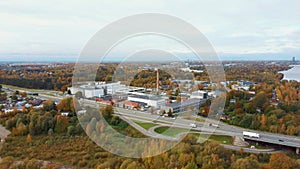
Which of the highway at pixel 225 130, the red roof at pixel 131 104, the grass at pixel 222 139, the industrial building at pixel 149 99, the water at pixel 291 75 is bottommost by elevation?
the grass at pixel 222 139

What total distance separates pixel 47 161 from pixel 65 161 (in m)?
0.23

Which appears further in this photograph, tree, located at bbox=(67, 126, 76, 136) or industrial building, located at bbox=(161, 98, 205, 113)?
industrial building, located at bbox=(161, 98, 205, 113)

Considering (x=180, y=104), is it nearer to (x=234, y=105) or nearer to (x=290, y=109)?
(x=234, y=105)

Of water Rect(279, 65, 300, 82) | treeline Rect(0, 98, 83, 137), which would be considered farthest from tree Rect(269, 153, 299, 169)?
water Rect(279, 65, 300, 82)

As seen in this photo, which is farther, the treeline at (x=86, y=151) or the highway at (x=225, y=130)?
the highway at (x=225, y=130)

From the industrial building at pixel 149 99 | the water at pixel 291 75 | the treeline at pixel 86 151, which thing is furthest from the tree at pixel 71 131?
the water at pixel 291 75

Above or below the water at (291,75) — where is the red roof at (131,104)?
below

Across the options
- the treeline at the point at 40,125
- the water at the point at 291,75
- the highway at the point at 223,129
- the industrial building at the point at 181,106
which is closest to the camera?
the highway at the point at 223,129

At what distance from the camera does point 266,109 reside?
5.30 metres

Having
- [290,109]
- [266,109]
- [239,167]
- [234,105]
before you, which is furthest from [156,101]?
[239,167]

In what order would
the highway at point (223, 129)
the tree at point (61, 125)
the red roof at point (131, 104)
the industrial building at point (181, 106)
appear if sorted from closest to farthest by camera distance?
the highway at point (223, 129), the tree at point (61, 125), the industrial building at point (181, 106), the red roof at point (131, 104)

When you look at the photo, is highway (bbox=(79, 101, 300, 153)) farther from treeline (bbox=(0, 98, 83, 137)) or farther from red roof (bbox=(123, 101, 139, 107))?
red roof (bbox=(123, 101, 139, 107))

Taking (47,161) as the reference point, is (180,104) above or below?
above

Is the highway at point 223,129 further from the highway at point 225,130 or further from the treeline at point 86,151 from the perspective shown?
the treeline at point 86,151
